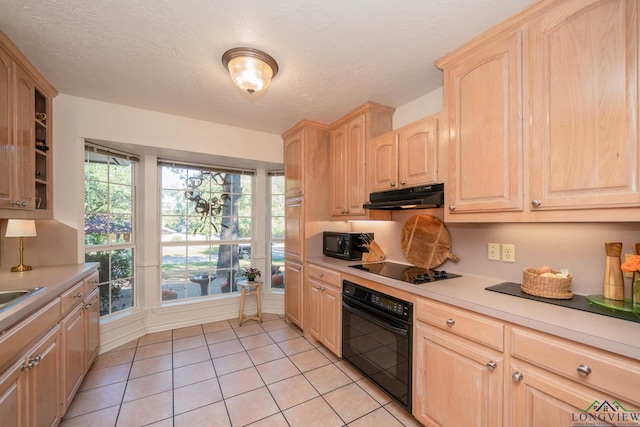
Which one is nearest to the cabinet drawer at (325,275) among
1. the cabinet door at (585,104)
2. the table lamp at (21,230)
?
the cabinet door at (585,104)

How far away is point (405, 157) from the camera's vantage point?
209 centimetres

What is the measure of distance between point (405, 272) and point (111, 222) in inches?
Result: 119

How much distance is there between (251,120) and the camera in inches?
114

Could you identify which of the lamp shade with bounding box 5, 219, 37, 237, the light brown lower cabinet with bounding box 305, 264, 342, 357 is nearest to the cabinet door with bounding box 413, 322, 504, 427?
the light brown lower cabinet with bounding box 305, 264, 342, 357

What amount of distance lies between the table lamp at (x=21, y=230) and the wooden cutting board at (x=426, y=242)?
300 cm

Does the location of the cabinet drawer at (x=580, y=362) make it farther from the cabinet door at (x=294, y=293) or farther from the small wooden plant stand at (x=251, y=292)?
the small wooden plant stand at (x=251, y=292)

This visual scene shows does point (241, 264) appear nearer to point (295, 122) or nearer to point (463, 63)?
point (295, 122)

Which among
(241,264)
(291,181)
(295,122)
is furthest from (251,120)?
(241,264)

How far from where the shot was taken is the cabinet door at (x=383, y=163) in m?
2.19

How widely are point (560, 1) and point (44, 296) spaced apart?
9.74 feet

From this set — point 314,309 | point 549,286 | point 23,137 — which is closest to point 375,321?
point 314,309

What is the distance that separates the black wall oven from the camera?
1696 millimetres

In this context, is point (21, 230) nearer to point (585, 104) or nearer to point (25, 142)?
point (25, 142)

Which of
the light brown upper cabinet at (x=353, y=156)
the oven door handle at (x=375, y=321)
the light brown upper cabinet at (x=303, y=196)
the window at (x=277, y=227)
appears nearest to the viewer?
the oven door handle at (x=375, y=321)
